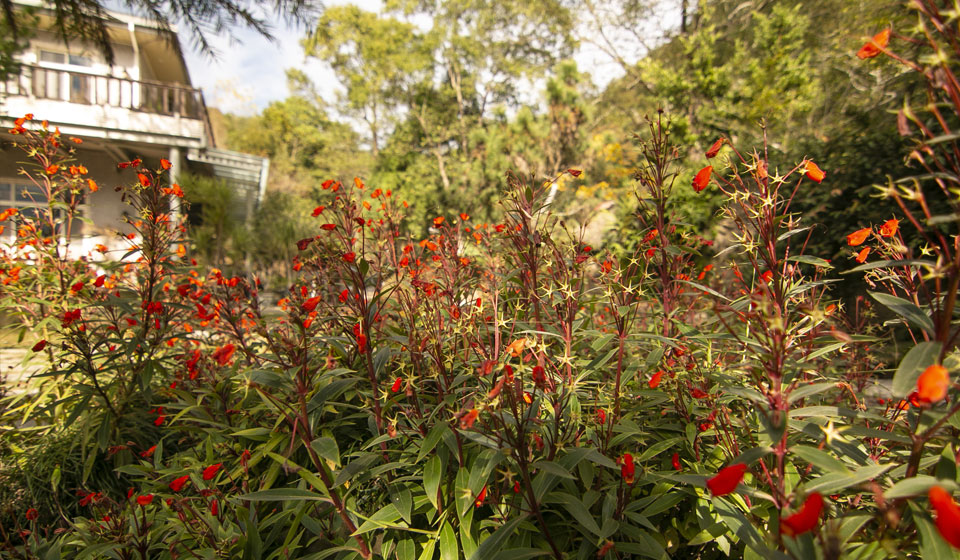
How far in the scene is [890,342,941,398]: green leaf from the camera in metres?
0.59

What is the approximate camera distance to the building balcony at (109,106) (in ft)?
26.2

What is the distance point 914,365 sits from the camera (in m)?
0.61

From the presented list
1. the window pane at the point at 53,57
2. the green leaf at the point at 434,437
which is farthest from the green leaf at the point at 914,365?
the window pane at the point at 53,57

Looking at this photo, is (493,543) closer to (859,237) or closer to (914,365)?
(914,365)

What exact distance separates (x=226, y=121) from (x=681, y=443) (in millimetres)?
37007

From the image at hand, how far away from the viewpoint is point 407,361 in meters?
1.66

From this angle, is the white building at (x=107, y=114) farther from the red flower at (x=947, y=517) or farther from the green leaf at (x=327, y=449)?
the red flower at (x=947, y=517)

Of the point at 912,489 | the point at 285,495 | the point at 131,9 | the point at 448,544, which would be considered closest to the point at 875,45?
the point at 912,489

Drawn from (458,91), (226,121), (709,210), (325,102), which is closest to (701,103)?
(709,210)

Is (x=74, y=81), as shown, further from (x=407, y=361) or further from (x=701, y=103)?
(x=701, y=103)

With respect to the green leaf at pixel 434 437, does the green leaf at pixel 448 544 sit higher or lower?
lower

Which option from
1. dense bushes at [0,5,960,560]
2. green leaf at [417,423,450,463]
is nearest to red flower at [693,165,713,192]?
dense bushes at [0,5,960,560]

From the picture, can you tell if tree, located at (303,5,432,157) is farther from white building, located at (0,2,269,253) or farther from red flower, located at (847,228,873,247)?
red flower, located at (847,228,873,247)

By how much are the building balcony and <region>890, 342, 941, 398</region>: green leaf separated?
34.2ft
